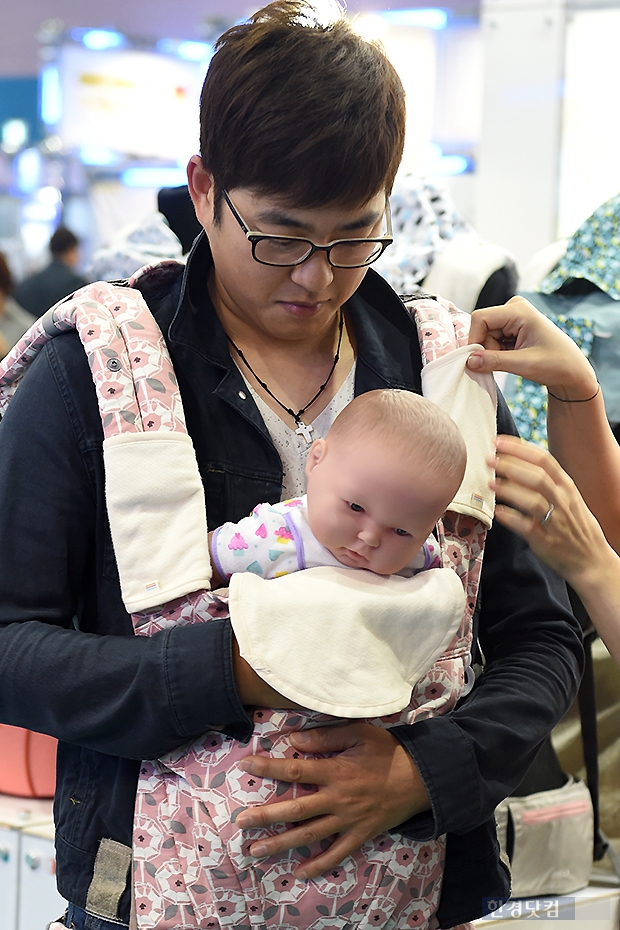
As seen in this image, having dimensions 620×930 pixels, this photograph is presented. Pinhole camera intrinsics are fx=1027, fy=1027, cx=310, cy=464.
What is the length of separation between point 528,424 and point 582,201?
271 centimetres

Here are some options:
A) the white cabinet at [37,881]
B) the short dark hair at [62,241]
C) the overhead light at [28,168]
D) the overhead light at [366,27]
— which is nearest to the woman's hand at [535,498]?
the overhead light at [366,27]

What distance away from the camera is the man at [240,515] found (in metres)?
1.28

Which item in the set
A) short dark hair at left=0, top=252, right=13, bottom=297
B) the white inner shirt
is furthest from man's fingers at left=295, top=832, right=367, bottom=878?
short dark hair at left=0, top=252, right=13, bottom=297

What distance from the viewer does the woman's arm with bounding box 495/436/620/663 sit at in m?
1.53

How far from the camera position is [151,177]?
33.6ft

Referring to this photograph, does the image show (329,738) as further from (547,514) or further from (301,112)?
(301,112)

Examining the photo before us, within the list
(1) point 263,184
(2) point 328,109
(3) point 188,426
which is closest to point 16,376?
(3) point 188,426

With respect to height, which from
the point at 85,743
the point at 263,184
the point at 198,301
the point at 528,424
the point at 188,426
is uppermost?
the point at 263,184

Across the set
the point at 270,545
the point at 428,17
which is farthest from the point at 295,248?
the point at 428,17

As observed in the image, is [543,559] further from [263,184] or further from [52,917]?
[52,917]

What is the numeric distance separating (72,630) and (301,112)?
72 cm

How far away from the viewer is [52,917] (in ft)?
7.84

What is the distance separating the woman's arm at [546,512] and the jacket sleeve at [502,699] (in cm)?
4

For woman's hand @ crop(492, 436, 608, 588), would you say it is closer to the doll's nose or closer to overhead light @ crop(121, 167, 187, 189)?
the doll's nose
